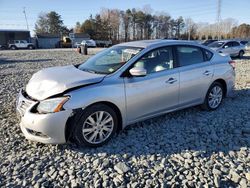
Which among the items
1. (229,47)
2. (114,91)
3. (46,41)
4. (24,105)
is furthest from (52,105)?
(46,41)

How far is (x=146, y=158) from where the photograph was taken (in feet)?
11.3

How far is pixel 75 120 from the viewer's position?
138 inches

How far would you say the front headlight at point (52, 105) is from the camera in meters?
3.40

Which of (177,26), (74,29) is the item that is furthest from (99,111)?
(177,26)

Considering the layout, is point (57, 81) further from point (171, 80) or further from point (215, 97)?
point (215, 97)

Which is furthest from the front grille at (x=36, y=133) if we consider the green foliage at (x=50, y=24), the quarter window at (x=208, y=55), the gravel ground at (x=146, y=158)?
the green foliage at (x=50, y=24)

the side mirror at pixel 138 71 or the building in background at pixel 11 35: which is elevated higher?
the building in background at pixel 11 35

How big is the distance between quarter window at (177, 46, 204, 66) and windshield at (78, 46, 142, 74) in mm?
886

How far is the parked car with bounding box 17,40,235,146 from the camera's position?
348 cm

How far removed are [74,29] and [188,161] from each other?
7882 cm

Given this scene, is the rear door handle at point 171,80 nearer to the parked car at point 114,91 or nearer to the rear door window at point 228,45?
the parked car at point 114,91

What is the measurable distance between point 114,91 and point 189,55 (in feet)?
6.46

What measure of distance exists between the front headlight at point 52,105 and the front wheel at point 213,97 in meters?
3.10

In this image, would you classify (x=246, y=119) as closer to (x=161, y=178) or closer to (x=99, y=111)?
(x=161, y=178)
